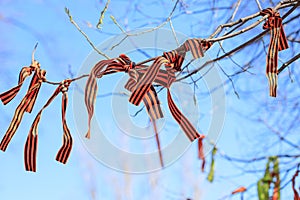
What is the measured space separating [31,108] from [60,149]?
0.30ft

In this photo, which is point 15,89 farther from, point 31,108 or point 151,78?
point 151,78

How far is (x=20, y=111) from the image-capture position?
2.56 feet

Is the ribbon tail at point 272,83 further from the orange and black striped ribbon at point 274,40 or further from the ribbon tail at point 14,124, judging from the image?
the ribbon tail at point 14,124

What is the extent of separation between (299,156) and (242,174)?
29 centimetres

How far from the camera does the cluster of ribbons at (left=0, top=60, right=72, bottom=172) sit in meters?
0.76

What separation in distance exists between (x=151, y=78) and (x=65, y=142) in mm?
170

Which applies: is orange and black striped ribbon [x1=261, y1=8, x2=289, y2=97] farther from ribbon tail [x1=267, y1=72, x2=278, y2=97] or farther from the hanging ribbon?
the hanging ribbon

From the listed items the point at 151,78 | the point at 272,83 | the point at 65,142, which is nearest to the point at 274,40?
the point at 272,83

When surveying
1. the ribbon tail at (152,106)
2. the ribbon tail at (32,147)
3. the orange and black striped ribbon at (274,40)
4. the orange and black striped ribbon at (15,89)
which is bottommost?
the ribbon tail at (32,147)

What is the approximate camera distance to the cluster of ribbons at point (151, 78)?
2.20 feet

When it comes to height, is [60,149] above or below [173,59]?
below

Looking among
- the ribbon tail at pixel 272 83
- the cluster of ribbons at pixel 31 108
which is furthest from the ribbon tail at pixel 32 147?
the ribbon tail at pixel 272 83

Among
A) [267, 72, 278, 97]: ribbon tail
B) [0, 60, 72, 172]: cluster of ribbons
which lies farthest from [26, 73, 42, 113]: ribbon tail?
[267, 72, 278, 97]: ribbon tail

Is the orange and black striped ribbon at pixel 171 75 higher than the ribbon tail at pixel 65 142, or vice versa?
the orange and black striped ribbon at pixel 171 75
